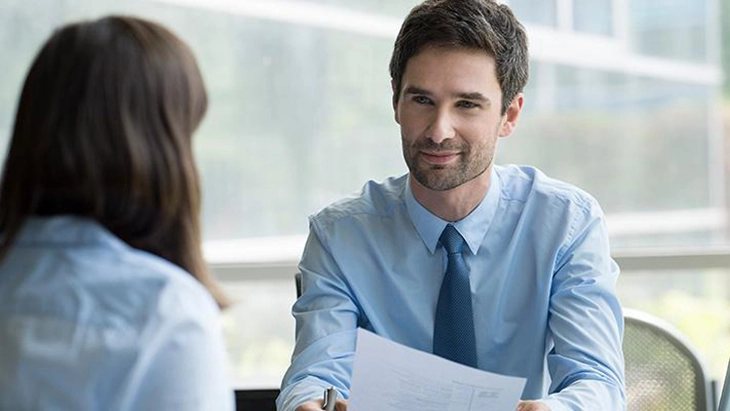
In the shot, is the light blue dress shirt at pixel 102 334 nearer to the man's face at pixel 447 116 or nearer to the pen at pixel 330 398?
the pen at pixel 330 398

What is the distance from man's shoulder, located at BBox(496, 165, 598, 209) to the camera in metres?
2.23

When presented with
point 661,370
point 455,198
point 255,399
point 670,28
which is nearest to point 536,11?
point 670,28

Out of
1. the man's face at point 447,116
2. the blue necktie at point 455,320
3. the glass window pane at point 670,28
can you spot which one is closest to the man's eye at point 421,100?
the man's face at point 447,116

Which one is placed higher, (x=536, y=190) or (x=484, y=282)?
(x=536, y=190)

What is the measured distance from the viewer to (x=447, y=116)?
2146mm

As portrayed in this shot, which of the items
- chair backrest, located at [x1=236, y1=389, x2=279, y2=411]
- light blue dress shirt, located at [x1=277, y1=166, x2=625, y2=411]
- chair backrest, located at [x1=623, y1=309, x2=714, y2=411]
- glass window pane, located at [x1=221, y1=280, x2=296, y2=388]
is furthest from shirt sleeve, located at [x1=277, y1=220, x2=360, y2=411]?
glass window pane, located at [x1=221, y1=280, x2=296, y2=388]

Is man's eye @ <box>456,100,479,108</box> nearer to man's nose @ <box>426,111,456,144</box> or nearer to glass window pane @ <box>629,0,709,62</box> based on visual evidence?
man's nose @ <box>426,111,456,144</box>

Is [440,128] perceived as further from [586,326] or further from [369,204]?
[586,326]

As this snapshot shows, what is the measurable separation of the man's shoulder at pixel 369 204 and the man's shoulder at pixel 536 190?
20cm

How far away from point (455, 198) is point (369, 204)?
18 centimetres

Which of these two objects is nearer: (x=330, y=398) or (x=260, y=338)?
(x=330, y=398)

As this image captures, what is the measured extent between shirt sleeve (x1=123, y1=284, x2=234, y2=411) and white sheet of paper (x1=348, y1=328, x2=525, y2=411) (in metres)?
0.51

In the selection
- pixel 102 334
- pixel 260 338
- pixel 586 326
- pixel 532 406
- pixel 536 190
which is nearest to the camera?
pixel 102 334

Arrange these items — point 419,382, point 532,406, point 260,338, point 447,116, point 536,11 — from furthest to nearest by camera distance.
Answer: point 260,338, point 536,11, point 447,116, point 532,406, point 419,382
